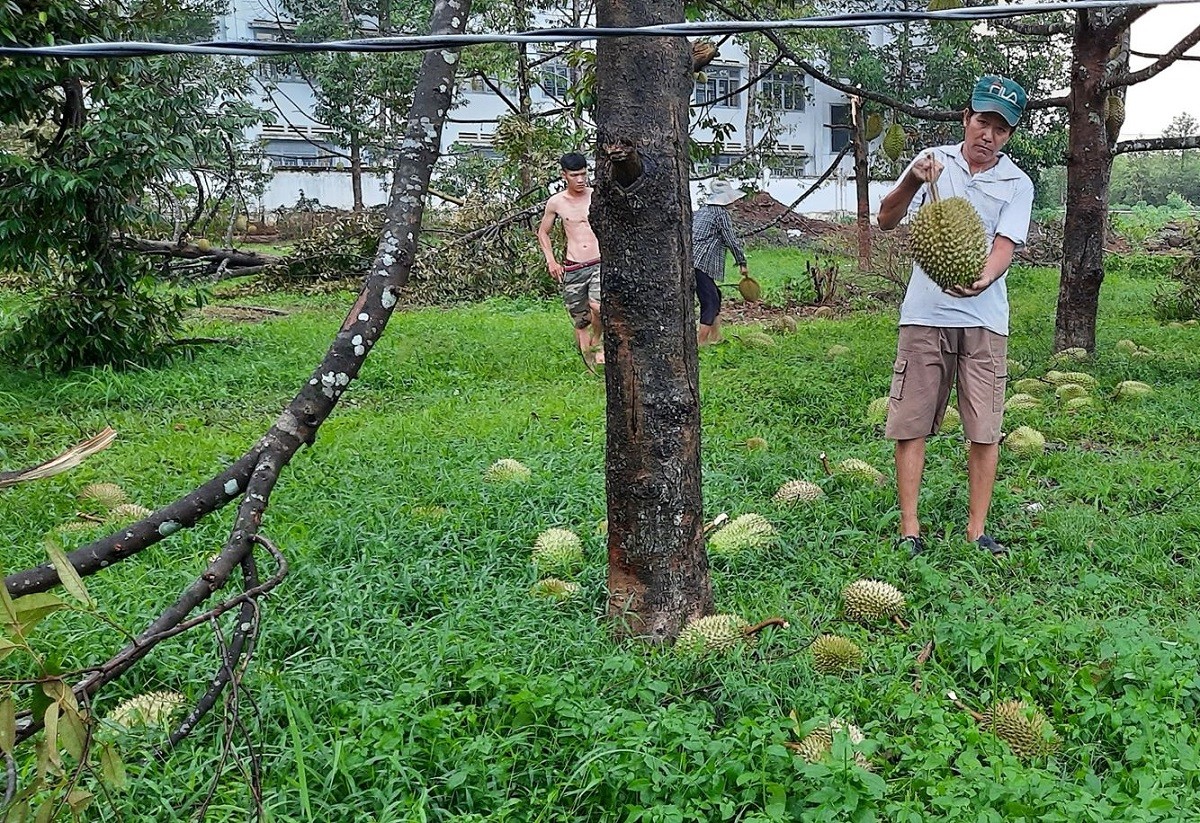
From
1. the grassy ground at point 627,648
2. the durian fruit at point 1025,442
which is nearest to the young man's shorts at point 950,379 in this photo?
the grassy ground at point 627,648

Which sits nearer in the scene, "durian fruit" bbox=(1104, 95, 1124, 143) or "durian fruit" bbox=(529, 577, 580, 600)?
"durian fruit" bbox=(529, 577, 580, 600)

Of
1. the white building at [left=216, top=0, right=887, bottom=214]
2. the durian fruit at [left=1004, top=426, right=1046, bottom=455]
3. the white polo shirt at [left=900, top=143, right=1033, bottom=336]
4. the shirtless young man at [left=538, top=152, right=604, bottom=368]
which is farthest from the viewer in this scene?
the white building at [left=216, top=0, right=887, bottom=214]

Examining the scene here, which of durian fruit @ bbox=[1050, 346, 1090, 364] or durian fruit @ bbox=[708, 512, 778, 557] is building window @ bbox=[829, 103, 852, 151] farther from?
Result: durian fruit @ bbox=[708, 512, 778, 557]

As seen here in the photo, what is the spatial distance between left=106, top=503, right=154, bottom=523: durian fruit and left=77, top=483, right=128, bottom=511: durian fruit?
131 millimetres

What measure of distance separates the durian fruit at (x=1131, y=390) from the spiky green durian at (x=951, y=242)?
8.94 feet

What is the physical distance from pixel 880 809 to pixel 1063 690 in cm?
78

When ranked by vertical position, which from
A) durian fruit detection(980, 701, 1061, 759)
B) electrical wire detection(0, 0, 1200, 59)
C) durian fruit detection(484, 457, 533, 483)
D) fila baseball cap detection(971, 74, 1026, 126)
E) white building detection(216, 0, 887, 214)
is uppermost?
white building detection(216, 0, 887, 214)

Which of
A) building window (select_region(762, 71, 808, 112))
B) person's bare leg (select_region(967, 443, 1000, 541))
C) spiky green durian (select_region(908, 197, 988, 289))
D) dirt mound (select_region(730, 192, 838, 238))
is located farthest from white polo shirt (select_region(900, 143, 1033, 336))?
building window (select_region(762, 71, 808, 112))

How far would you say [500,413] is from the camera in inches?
208

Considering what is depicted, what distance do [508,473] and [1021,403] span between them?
9.60 ft

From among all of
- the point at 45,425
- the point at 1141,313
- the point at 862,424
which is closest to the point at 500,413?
the point at 862,424

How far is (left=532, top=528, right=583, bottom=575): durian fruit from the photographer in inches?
122

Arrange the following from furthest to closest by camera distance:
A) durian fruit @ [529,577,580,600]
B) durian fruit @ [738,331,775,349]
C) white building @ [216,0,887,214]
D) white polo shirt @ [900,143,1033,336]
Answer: white building @ [216,0,887,214], durian fruit @ [738,331,775,349], white polo shirt @ [900,143,1033,336], durian fruit @ [529,577,580,600]

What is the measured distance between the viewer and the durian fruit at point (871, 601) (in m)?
2.86
